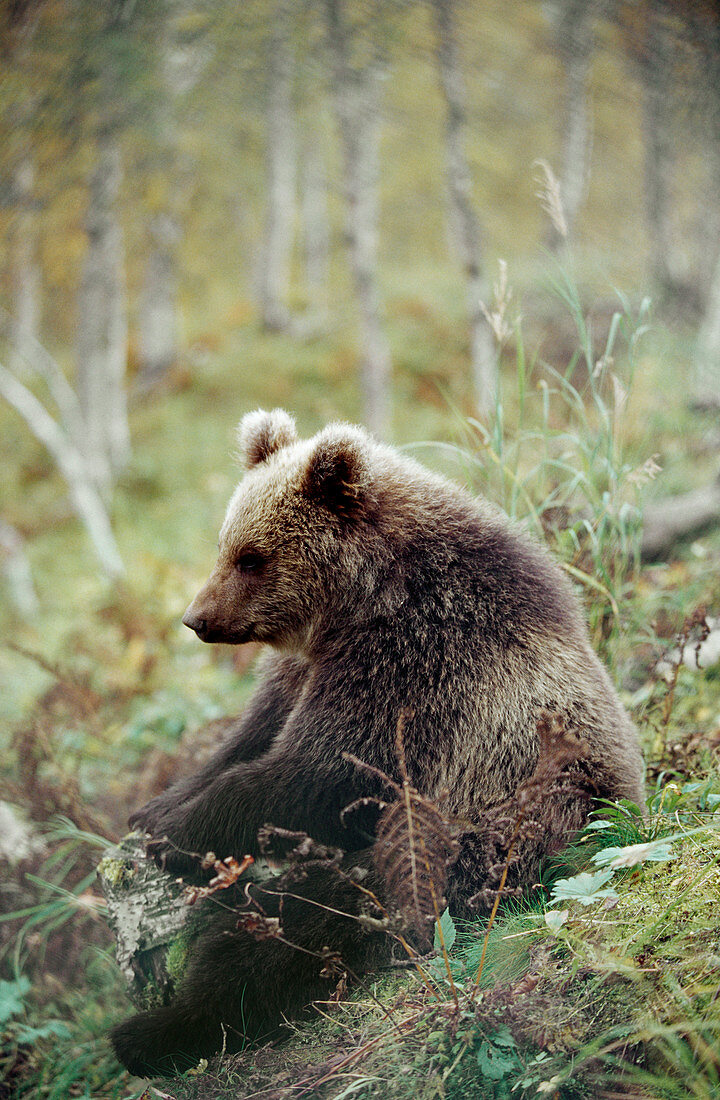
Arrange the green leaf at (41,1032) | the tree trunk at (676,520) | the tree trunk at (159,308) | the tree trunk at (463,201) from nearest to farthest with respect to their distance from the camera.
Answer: the green leaf at (41,1032), the tree trunk at (676,520), the tree trunk at (463,201), the tree trunk at (159,308)

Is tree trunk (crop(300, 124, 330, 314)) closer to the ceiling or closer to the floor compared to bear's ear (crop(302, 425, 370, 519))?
closer to the floor

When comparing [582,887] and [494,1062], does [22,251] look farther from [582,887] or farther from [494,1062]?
[494,1062]

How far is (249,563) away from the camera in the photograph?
3.11 meters

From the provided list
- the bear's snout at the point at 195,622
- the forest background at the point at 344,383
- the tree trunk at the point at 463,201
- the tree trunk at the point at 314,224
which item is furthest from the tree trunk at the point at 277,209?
the bear's snout at the point at 195,622

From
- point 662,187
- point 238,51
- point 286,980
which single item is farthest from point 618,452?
point 662,187

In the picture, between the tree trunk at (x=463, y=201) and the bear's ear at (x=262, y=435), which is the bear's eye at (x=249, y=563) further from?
the tree trunk at (x=463, y=201)

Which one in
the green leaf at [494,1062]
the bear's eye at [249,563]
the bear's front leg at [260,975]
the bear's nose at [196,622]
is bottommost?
the bear's front leg at [260,975]

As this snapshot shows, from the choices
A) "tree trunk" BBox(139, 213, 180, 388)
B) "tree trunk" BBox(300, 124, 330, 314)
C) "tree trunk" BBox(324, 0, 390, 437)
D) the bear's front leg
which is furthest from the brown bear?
"tree trunk" BBox(300, 124, 330, 314)

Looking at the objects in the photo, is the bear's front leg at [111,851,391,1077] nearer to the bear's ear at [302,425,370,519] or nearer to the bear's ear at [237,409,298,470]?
the bear's ear at [302,425,370,519]

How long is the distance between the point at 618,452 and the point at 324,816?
2.30m

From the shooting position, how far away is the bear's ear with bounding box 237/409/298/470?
3.47m

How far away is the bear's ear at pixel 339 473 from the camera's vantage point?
2.85 meters

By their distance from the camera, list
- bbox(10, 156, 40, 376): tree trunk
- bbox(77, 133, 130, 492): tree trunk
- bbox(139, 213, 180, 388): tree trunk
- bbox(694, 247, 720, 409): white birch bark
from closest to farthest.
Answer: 1. bbox(694, 247, 720, 409): white birch bark
2. bbox(10, 156, 40, 376): tree trunk
3. bbox(77, 133, 130, 492): tree trunk
4. bbox(139, 213, 180, 388): tree trunk

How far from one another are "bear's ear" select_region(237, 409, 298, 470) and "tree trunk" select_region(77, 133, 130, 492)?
8941 mm
